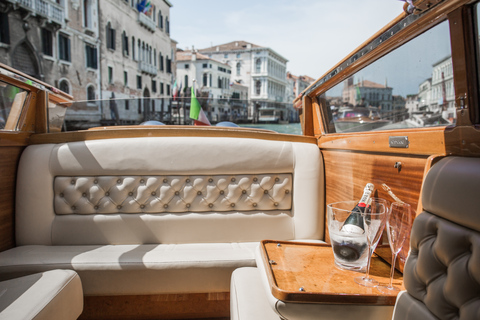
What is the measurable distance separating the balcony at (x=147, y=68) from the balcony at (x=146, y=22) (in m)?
2.79

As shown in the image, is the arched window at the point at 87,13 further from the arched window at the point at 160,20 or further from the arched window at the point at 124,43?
the arched window at the point at 160,20

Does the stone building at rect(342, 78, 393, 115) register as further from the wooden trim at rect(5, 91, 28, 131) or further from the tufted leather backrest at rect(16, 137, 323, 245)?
the wooden trim at rect(5, 91, 28, 131)

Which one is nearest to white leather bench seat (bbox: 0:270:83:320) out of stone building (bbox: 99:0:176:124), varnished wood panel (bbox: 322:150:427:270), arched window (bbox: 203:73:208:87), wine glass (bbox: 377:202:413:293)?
wine glass (bbox: 377:202:413:293)

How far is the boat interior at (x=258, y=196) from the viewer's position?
0.85m

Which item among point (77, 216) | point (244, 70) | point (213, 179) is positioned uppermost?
point (244, 70)

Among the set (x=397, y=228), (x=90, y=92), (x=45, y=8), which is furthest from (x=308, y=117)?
(x=90, y=92)

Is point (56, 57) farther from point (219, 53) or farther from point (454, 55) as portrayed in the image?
point (219, 53)

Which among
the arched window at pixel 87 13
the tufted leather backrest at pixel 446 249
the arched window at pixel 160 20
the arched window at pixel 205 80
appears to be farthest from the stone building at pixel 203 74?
the tufted leather backrest at pixel 446 249

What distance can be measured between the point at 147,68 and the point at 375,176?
2577 cm

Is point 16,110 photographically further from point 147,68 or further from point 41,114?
point 147,68

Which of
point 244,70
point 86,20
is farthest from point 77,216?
point 244,70

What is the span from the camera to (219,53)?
53.2 meters

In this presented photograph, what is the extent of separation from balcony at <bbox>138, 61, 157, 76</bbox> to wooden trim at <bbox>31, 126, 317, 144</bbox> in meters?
23.9

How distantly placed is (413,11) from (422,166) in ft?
1.56
